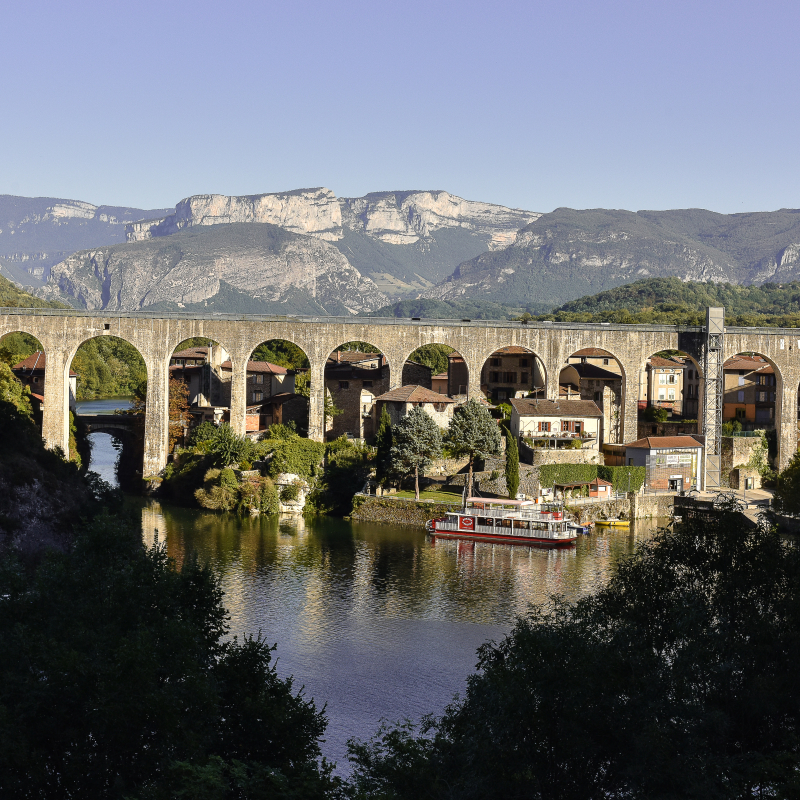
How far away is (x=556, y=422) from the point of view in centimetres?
7025

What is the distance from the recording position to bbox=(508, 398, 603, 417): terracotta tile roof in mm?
70062

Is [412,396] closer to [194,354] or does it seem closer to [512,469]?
[512,469]

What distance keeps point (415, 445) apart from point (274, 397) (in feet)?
64.1

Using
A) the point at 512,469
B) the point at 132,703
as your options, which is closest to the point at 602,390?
the point at 512,469

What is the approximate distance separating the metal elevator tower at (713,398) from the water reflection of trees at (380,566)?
11598 mm

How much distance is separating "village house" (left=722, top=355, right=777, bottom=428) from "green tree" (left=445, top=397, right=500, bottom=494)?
2432cm

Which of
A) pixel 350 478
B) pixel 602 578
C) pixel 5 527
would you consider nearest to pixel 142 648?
pixel 5 527

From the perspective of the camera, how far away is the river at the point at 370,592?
34469 mm

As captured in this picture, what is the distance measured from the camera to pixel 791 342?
3105 inches

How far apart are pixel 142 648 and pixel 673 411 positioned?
70088mm

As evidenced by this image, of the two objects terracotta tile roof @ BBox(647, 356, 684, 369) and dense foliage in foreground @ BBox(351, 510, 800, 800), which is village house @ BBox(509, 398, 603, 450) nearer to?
terracotta tile roof @ BBox(647, 356, 684, 369)

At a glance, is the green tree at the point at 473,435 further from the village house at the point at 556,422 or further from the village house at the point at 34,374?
the village house at the point at 34,374

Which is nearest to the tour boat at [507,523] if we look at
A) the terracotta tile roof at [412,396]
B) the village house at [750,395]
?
the terracotta tile roof at [412,396]

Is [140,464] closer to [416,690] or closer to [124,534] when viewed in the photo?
[416,690]
